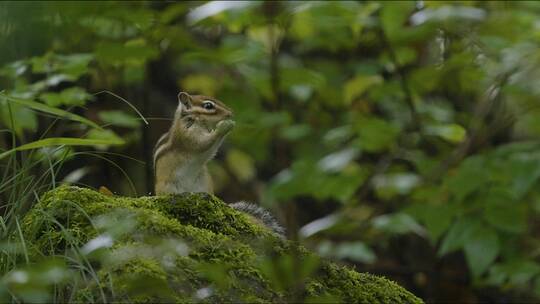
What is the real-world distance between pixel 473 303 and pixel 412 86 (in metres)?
1.81

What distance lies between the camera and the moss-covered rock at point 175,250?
2014mm

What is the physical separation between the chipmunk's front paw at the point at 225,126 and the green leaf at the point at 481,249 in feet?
3.96

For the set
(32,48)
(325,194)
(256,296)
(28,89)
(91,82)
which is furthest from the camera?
(91,82)

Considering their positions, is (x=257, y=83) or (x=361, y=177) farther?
(x=257, y=83)

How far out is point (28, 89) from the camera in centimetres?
423

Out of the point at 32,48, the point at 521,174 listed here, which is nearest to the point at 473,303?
the point at 521,174

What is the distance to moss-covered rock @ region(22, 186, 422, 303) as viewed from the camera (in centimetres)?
201

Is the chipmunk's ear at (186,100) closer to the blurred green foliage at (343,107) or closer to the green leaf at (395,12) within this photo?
the blurred green foliage at (343,107)

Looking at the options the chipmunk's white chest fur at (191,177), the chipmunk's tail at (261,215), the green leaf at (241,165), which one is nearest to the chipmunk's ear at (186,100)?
the chipmunk's white chest fur at (191,177)

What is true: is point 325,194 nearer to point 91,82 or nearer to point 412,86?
point 412,86

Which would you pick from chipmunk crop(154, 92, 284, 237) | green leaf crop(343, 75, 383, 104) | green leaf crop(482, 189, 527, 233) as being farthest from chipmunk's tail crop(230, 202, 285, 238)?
green leaf crop(343, 75, 383, 104)

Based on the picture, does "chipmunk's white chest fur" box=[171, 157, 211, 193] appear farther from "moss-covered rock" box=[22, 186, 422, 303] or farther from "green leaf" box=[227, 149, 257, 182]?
"green leaf" box=[227, 149, 257, 182]

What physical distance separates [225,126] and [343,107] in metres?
2.99

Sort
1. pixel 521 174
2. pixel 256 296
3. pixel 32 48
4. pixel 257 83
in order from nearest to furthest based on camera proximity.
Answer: pixel 256 296, pixel 521 174, pixel 32 48, pixel 257 83
